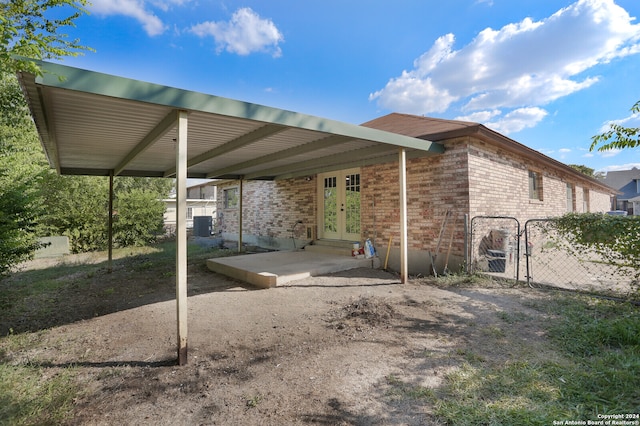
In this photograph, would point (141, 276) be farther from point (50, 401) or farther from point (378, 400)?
point (378, 400)

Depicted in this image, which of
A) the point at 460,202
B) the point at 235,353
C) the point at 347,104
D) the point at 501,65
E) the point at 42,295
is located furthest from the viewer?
the point at 347,104

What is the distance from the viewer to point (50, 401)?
96.0 inches

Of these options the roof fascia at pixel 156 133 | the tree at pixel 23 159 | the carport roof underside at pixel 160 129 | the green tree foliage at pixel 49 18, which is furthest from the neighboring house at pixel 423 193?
the green tree foliage at pixel 49 18

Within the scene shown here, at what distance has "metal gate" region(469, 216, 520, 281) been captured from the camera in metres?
6.46

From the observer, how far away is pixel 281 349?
10.9 feet

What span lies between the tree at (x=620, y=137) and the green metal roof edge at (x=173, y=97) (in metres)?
3.24

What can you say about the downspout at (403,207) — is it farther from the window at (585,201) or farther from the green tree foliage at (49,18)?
the window at (585,201)

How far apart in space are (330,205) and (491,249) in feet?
16.0

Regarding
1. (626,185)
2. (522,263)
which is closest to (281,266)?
(522,263)

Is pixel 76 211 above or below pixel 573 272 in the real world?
above

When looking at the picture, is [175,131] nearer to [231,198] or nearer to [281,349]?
[281,349]

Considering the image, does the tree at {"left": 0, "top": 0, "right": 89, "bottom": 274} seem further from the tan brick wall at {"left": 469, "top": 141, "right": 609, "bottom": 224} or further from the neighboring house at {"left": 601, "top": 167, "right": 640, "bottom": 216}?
the neighboring house at {"left": 601, "top": 167, "right": 640, "bottom": 216}

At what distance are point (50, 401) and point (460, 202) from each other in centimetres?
701

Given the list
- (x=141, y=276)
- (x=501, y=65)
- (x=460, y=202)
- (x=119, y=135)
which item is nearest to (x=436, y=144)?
(x=460, y=202)
